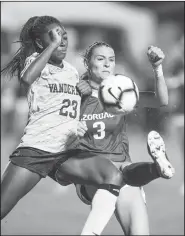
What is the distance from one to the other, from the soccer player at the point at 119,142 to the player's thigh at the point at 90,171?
58 mm

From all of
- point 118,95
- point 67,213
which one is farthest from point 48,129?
point 67,213

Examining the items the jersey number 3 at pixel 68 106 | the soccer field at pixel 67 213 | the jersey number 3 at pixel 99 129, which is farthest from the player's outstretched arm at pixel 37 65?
the soccer field at pixel 67 213

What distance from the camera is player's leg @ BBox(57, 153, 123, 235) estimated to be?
12.7 ft

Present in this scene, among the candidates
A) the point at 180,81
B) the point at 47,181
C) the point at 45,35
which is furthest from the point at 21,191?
the point at 47,181

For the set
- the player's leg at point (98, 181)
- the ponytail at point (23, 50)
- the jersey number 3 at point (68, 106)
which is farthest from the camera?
the ponytail at point (23, 50)

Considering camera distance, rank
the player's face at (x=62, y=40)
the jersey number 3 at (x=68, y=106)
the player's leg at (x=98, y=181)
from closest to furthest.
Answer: the player's leg at (x=98, y=181) → the player's face at (x=62, y=40) → the jersey number 3 at (x=68, y=106)

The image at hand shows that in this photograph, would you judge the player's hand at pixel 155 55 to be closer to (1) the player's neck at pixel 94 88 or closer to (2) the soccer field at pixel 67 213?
(1) the player's neck at pixel 94 88

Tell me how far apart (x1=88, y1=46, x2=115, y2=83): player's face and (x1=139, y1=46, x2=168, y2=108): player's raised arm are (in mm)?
276

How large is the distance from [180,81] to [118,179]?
6140 mm

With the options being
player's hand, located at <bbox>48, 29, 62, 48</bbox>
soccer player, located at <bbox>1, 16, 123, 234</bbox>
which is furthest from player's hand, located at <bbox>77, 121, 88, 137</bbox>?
player's hand, located at <bbox>48, 29, 62, 48</bbox>

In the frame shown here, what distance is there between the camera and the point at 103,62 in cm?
414

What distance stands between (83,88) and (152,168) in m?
0.74

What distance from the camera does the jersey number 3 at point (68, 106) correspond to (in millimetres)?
4125

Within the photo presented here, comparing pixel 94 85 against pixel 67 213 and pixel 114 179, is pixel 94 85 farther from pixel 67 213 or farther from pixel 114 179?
pixel 67 213
